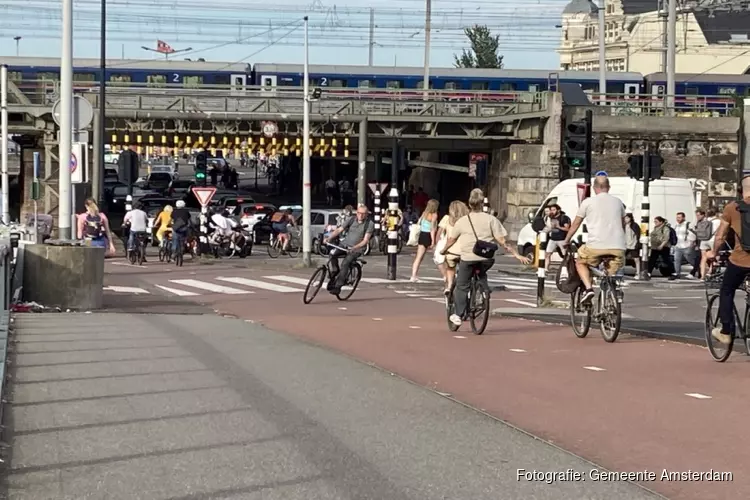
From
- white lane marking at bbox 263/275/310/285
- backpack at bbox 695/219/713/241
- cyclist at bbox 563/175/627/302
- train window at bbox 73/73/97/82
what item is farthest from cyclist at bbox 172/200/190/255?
train window at bbox 73/73/97/82

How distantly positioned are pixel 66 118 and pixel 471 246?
23.1ft

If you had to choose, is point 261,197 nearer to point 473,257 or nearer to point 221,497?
point 473,257

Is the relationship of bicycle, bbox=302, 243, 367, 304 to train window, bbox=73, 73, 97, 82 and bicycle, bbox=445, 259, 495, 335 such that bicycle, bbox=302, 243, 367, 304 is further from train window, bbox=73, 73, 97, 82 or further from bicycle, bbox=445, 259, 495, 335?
train window, bbox=73, 73, 97, 82

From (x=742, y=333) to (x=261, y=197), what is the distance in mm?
67713

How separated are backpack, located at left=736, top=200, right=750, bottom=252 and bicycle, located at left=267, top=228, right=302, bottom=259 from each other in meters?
27.6

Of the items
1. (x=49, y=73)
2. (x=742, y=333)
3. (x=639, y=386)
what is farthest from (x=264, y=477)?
(x=49, y=73)

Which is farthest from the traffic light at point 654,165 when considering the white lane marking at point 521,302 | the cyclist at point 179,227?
the cyclist at point 179,227

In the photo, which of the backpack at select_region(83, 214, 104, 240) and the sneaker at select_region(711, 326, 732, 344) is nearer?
the sneaker at select_region(711, 326, 732, 344)

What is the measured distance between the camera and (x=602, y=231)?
12.9 m

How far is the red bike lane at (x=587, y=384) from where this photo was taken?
6953mm

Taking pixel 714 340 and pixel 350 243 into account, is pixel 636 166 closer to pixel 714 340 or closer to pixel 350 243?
pixel 350 243

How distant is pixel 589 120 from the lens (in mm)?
19531

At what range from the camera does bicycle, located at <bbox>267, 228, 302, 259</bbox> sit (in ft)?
125

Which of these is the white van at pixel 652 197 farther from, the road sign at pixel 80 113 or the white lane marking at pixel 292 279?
the road sign at pixel 80 113
